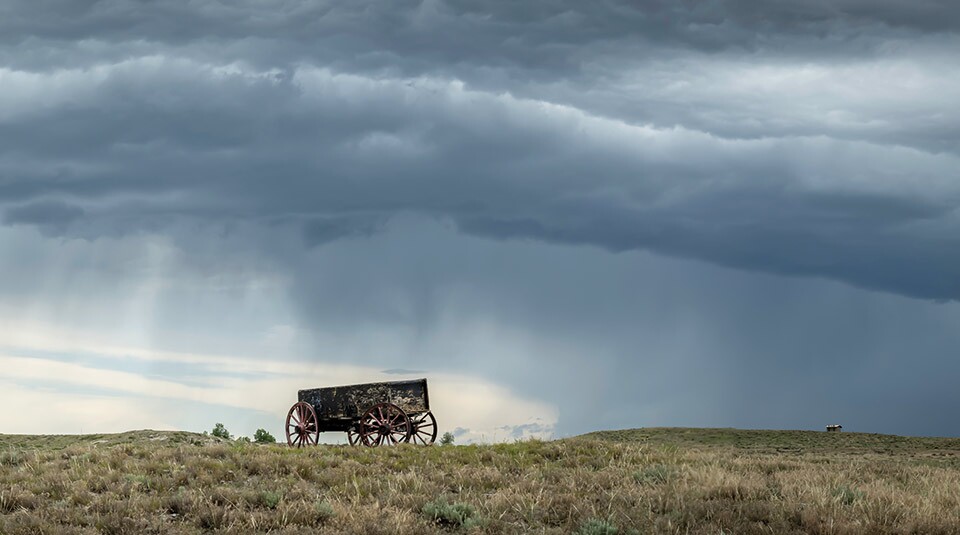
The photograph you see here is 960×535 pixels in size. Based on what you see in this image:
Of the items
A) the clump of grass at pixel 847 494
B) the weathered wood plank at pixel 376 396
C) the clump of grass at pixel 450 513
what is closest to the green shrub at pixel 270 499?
the clump of grass at pixel 450 513

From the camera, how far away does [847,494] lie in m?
13.9

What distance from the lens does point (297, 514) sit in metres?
11.9

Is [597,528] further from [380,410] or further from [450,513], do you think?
[380,410]

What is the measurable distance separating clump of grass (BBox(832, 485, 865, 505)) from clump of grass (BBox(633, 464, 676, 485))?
2.68 m

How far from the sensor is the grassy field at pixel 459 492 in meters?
11.6

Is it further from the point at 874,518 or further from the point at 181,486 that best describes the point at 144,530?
the point at 874,518

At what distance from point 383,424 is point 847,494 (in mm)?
16005

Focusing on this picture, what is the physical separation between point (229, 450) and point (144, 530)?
6.48 m

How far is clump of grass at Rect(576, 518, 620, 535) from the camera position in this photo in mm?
10945

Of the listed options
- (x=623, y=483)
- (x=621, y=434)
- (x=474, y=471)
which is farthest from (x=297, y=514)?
(x=621, y=434)

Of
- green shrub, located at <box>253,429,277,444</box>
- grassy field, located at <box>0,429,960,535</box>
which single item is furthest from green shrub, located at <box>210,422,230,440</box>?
grassy field, located at <box>0,429,960,535</box>

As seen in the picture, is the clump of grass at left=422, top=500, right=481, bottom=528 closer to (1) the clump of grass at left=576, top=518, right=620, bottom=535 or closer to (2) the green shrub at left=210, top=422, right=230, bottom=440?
(1) the clump of grass at left=576, top=518, right=620, bottom=535

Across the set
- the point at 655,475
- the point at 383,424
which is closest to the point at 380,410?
the point at 383,424

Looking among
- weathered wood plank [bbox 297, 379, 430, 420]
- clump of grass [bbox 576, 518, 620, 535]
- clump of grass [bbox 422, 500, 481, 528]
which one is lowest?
clump of grass [bbox 576, 518, 620, 535]
